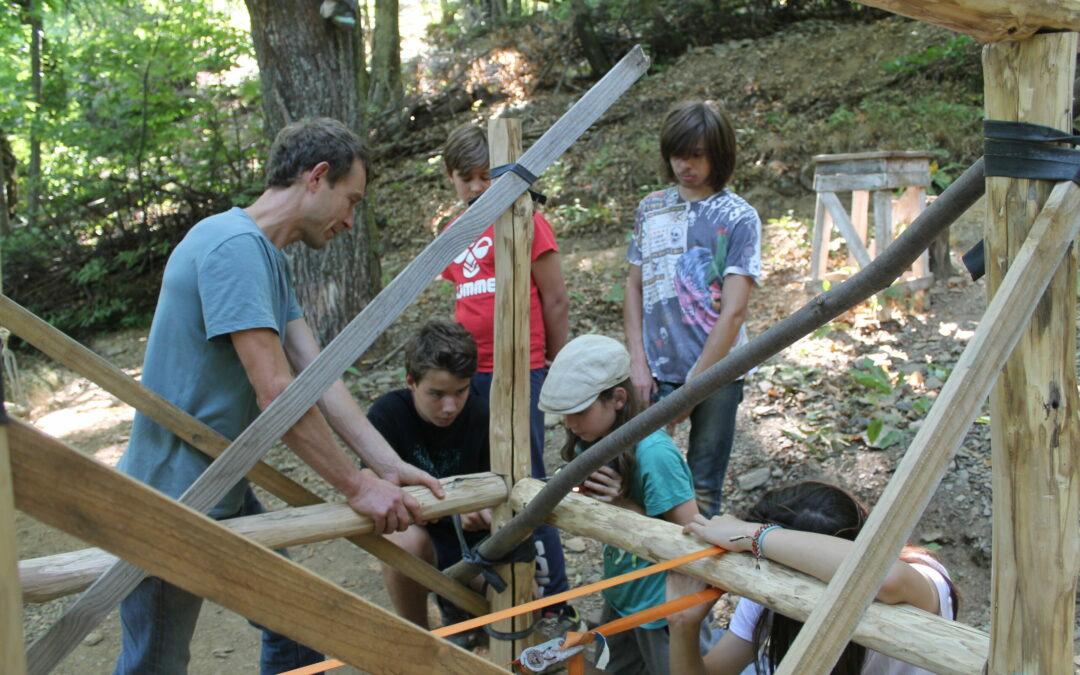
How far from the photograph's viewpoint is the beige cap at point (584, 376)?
2.52 m

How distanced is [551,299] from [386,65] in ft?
31.4

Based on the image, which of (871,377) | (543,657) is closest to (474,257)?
(543,657)

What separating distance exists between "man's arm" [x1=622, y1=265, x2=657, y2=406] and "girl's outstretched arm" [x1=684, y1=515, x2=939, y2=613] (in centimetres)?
95

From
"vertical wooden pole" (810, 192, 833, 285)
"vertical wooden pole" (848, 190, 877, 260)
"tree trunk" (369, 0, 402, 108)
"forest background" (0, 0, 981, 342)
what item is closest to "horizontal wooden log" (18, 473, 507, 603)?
"vertical wooden pole" (810, 192, 833, 285)

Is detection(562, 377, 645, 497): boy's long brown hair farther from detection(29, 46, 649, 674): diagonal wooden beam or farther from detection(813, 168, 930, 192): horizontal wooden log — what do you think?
detection(813, 168, 930, 192): horizontal wooden log

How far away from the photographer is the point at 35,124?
9.23 meters

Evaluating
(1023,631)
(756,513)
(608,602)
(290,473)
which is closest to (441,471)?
(608,602)

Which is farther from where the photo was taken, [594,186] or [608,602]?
[594,186]

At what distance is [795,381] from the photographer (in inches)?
205

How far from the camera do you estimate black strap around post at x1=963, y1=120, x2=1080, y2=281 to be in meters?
1.50

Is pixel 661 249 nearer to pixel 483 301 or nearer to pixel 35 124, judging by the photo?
pixel 483 301

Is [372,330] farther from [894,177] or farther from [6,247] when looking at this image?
[6,247]

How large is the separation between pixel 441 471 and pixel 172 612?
3.58ft

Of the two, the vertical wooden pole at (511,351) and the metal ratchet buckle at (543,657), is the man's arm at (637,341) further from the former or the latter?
the metal ratchet buckle at (543,657)
